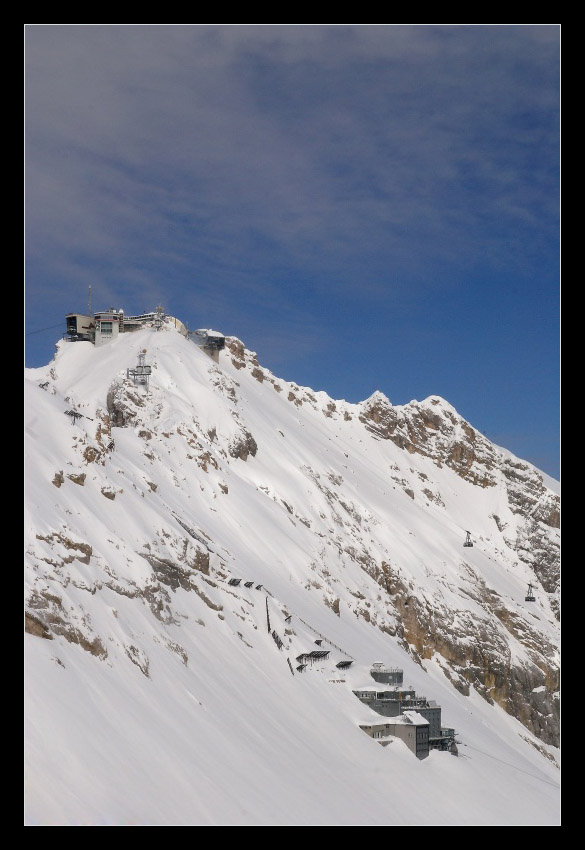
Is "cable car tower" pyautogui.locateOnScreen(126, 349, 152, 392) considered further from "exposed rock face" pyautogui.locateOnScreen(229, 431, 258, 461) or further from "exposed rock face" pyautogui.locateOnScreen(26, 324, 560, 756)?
"exposed rock face" pyautogui.locateOnScreen(229, 431, 258, 461)

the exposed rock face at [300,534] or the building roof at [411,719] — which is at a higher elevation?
the exposed rock face at [300,534]

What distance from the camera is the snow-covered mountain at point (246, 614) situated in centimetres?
4662

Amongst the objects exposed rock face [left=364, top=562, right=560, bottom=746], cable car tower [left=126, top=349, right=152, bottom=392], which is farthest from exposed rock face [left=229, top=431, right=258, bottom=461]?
exposed rock face [left=364, top=562, right=560, bottom=746]

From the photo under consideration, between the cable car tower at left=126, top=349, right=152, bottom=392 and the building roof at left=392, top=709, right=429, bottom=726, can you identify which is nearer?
the building roof at left=392, top=709, right=429, bottom=726

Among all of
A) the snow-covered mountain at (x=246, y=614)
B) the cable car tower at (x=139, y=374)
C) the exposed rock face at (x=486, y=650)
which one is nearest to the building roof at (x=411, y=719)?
the snow-covered mountain at (x=246, y=614)

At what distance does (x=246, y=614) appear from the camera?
80875 mm

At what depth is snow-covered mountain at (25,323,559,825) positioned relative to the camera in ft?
153

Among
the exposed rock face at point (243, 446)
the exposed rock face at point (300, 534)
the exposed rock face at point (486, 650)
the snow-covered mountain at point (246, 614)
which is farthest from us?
the exposed rock face at point (486, 650)

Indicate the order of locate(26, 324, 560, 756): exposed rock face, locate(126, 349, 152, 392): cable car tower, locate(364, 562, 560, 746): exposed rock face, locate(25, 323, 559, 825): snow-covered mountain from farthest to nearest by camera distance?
locate(364, 562, 560, 746): exposed rock face → locate(126, 349, 152, 392): cable car tower → locate(26, 324, 560, 756): exposed rock face → locate(25, 323, 559, 825): snow-covered mountain

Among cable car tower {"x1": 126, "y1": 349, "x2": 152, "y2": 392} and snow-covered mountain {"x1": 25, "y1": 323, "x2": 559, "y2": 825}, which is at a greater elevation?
cable car tower {"x1": 126, "y1": 349, "x2": 152, "y2": 392}

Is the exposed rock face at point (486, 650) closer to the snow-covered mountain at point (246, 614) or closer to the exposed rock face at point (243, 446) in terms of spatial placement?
the snow-covered mountain at point (246, 614)
